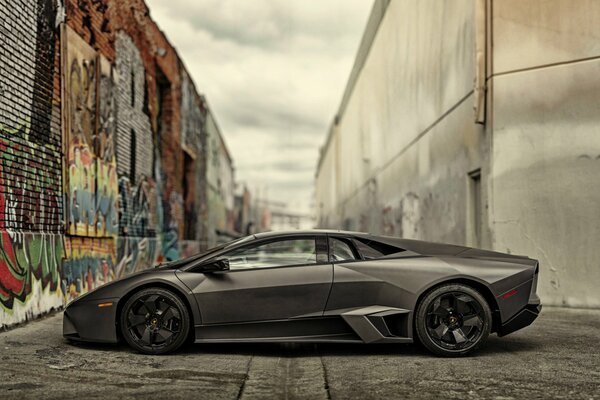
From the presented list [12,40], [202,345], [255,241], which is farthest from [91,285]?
[255,241]

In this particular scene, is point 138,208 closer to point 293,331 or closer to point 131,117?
point 131,117

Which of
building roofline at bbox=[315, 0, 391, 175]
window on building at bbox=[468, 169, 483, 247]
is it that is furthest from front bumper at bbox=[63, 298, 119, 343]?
building roofline at bbox=[315, 0, 391, 175]

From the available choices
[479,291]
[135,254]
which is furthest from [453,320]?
[135,254]

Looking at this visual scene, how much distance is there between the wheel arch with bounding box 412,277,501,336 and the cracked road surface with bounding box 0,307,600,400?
1.10 ft

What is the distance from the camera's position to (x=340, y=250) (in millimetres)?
6117

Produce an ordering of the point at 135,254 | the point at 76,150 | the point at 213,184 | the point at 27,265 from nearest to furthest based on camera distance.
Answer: the point at 27,265 < the point at 76,150 < the point at 135,254 < the point at 213,184

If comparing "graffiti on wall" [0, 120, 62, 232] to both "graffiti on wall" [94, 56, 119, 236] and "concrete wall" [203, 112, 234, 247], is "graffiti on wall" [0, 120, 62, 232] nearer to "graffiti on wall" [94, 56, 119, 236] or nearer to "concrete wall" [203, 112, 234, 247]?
"graffiti on wall" [94, 56, 119, 236]

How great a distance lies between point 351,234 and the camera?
20.5ft

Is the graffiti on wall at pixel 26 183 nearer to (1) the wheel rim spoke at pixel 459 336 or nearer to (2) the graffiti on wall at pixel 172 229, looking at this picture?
(1) the wheel rim spoke at pixel 459 336

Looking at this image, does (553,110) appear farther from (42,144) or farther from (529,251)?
(42,144)

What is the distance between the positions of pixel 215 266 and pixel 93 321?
122 cm

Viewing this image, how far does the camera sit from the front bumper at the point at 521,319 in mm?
5945

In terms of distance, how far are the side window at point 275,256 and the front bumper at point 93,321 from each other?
112 cm

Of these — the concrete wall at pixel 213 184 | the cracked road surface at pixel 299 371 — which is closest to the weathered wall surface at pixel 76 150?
the cracked road surface at pixel 299 371
